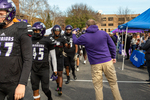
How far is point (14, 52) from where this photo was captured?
1.75 meters

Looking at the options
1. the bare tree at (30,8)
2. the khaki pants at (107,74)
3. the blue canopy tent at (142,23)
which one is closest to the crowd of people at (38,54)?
the khaki pants at (107,74)

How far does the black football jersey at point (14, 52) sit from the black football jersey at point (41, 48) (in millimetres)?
1536

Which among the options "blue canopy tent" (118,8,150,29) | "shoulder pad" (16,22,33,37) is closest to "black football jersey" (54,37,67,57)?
"shoulder pad" (16,22,33,37)

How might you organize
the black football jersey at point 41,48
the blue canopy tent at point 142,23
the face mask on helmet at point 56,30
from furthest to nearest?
the blue canopy tent at point 142,23, the face mask on helmet at point 56,30, the black football jersey at point 41,48

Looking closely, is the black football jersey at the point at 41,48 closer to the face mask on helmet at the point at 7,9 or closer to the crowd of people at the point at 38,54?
the crowd of people at the point at 38,54

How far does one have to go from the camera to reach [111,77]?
3094 mm

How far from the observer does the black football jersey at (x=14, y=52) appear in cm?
171

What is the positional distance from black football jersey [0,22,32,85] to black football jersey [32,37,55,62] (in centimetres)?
154

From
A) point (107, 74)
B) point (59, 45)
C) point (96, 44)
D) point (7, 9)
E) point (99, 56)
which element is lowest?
point (107, 74)

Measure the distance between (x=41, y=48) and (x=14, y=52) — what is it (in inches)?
62.0

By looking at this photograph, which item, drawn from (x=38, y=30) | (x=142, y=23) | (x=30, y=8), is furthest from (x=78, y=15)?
(x=38, y=30)

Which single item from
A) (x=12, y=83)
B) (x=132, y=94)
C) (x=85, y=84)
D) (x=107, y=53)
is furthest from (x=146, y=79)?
(x=12, y=83)

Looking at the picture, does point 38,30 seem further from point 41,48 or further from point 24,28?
point 24,28

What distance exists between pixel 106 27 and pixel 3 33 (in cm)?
8286
